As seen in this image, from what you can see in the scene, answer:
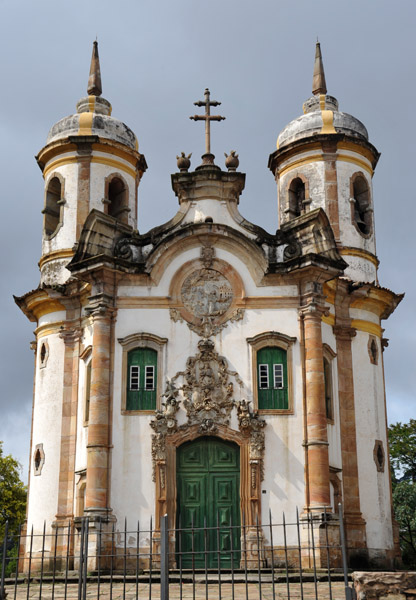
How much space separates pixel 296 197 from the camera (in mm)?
28859

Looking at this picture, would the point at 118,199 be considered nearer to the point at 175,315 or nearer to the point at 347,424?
the point at 175,315

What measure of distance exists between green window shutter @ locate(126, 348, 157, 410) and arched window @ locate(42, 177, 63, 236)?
7080 millimetres

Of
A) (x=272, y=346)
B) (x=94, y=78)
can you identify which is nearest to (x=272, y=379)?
(x=272, y=346)

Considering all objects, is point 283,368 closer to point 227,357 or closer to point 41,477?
point 227,357

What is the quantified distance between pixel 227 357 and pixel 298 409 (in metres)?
2.34

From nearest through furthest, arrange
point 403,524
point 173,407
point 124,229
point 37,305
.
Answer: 1. point 173,407
2. point 124,229
3. point 37,305
4. point 403,524

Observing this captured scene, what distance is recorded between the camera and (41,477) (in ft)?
81.6

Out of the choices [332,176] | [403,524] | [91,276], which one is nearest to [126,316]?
[91,276]

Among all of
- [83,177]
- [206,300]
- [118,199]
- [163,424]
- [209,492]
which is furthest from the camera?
A: [118,199]

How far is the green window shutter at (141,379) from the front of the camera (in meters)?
22.7

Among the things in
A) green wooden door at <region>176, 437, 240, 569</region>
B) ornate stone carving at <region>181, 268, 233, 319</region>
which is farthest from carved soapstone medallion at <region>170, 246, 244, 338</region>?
green wooden door at <region>176, 437, 240, 569</region>

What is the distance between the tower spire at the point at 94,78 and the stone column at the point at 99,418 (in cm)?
1064

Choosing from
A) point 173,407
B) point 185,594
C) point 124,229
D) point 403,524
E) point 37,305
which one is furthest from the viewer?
point 403,524

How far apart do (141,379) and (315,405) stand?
4.69 meters
